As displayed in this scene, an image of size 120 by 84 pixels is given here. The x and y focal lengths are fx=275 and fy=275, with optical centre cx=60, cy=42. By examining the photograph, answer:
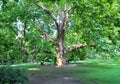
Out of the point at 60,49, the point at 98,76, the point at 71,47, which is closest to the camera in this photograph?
the point at 98,76

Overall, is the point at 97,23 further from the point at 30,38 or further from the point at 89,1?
the point at 30,38

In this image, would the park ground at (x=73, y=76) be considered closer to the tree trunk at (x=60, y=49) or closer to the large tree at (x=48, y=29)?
the large tree at (x=48, y=29)

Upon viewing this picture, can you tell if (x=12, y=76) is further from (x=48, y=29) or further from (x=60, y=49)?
(x=48, y=29)

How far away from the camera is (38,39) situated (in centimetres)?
2773

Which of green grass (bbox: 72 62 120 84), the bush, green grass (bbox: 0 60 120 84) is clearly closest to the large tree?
green grass (bbox: 0 60 120 84)

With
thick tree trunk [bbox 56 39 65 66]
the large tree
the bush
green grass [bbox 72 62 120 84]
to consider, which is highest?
the large tree

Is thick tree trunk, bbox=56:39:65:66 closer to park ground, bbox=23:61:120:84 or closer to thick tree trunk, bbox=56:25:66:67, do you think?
thick tree trunk, bbox=56:25:66:67

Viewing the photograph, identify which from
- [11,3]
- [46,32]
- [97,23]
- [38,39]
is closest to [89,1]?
[97,23]

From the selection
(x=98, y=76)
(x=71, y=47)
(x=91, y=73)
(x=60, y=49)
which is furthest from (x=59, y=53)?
(x=98, y=76)

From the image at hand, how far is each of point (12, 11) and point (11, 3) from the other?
3.00ft

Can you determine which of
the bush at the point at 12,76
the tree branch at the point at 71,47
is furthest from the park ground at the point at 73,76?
the tree branch at the point at 71,47

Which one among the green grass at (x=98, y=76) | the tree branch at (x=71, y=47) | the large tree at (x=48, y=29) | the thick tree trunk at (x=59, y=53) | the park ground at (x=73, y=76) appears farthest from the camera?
the tree branch at (x=71, y=47)

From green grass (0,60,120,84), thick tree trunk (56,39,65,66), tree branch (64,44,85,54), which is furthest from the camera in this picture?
tree branch (64,44,85,54)

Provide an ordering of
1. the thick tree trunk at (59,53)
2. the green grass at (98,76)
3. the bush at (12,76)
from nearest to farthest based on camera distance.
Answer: the bush at (12,76) → the green grass at (98,76) → the thick tree trunk at (59,53)
